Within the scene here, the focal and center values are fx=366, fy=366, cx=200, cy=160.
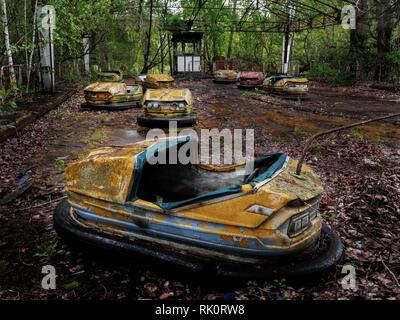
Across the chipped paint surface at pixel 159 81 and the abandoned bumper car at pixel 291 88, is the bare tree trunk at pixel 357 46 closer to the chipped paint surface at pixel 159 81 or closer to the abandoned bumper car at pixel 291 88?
the abandoned bumper car at pixel 291 88

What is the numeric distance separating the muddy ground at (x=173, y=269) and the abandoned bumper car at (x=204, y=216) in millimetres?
119

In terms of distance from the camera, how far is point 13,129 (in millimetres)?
6086

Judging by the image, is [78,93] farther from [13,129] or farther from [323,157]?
[323,157]

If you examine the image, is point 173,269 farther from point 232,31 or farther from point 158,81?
point 232,31

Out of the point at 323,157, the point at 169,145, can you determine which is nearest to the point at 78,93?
the point at 323,157

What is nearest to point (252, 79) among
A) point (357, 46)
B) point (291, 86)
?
point (291, 86)

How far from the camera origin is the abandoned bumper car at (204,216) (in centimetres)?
220

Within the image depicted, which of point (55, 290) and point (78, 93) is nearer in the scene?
point (55, 290)

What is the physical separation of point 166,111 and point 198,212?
A: 4.70m

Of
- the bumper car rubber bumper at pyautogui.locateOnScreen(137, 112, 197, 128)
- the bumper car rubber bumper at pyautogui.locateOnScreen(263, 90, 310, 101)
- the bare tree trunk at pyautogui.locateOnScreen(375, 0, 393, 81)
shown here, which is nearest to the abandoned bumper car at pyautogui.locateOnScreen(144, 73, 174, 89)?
the bumper car rubber bumper at pyautogui.locateOnScreen(263, 90, 310, 101)

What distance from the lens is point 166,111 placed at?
680 centimetres

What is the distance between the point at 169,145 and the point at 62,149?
3.41m

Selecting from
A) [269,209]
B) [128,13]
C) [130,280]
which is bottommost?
[130,280]

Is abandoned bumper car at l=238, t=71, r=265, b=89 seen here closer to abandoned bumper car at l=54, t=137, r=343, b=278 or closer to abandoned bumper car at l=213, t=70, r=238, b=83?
abandoned bumper car at l=213, t=70, r=238, b=83
